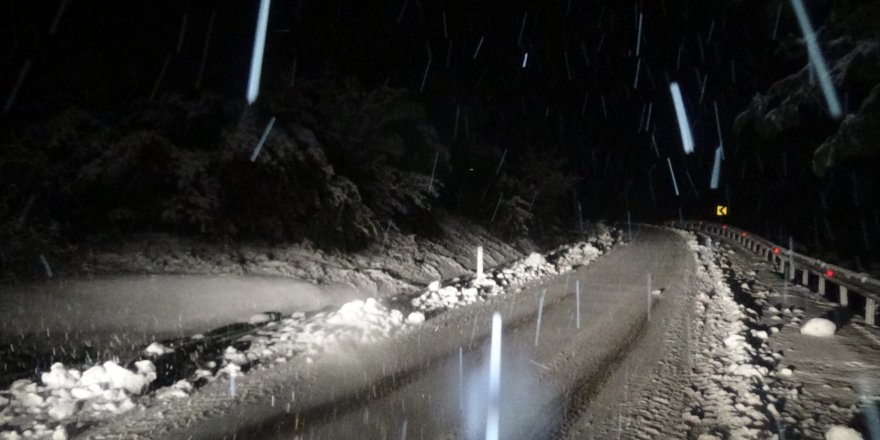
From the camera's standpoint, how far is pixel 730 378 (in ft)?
18.7

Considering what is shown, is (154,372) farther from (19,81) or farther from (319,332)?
(19,81)

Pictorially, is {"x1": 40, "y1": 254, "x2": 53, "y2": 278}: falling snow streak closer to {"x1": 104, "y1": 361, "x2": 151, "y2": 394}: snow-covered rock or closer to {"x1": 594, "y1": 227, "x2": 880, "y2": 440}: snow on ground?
{"x1": 104, "y1": 361, "x2": 151, "y2": 394}: snow-covered rock

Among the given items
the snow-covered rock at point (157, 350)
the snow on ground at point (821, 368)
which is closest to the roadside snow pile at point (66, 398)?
the snow-covered rock at point (157, 350)

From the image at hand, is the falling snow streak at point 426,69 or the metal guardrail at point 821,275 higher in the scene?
the falling snow streak at point 426,69

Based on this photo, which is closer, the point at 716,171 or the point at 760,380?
the point at 760,380

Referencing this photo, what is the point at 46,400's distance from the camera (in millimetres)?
5215

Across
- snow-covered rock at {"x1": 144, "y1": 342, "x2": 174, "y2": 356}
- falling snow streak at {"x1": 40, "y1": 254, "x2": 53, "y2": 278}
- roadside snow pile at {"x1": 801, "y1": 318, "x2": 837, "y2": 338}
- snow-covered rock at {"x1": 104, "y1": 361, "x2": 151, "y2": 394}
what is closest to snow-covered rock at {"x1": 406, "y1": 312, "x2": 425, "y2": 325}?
snow-covered rock at {"x1": 144, "y1": 342, "x2": 174, "y2": 356}

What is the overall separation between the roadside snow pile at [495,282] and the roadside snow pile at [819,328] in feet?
17.9

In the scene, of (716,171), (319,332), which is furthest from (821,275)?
(716,171)

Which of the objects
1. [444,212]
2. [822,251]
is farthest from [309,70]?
[822,251]

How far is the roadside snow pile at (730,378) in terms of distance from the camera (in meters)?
4.64

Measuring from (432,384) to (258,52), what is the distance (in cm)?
1238

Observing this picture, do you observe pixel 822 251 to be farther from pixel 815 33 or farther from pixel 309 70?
pixel 309 70

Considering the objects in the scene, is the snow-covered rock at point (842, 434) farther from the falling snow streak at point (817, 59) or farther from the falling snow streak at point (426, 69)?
the falling snow streak at point (426, 69)
